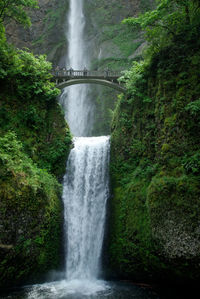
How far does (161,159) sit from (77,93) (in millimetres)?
20302

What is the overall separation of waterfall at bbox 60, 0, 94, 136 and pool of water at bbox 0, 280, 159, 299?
18.2 m

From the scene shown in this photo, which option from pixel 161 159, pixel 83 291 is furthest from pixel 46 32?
pixel 83 291

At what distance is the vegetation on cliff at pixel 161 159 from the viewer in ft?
27.8

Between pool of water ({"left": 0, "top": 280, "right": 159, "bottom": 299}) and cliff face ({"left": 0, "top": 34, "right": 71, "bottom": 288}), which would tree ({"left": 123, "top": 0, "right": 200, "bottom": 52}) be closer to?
cliff face ({"left": 0, "top": 34, "right": 71, "bottom": 288})

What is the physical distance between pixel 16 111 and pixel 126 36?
20379mm

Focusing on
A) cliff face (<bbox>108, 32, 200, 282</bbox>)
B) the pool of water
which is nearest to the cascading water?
the pool of water

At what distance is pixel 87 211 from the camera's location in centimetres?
1240

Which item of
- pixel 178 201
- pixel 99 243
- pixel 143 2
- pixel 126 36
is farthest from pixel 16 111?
pixel 143 2

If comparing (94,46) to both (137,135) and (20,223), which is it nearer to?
(137,135)

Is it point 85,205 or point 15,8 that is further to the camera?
point 15,8

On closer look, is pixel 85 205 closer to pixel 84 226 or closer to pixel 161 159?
pixel 84 226

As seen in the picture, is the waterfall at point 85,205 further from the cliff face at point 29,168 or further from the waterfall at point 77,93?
the waterfall at point 77,93

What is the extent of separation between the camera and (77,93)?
28.2m

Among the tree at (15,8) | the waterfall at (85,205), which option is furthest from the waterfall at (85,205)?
the tree at (15,8)
